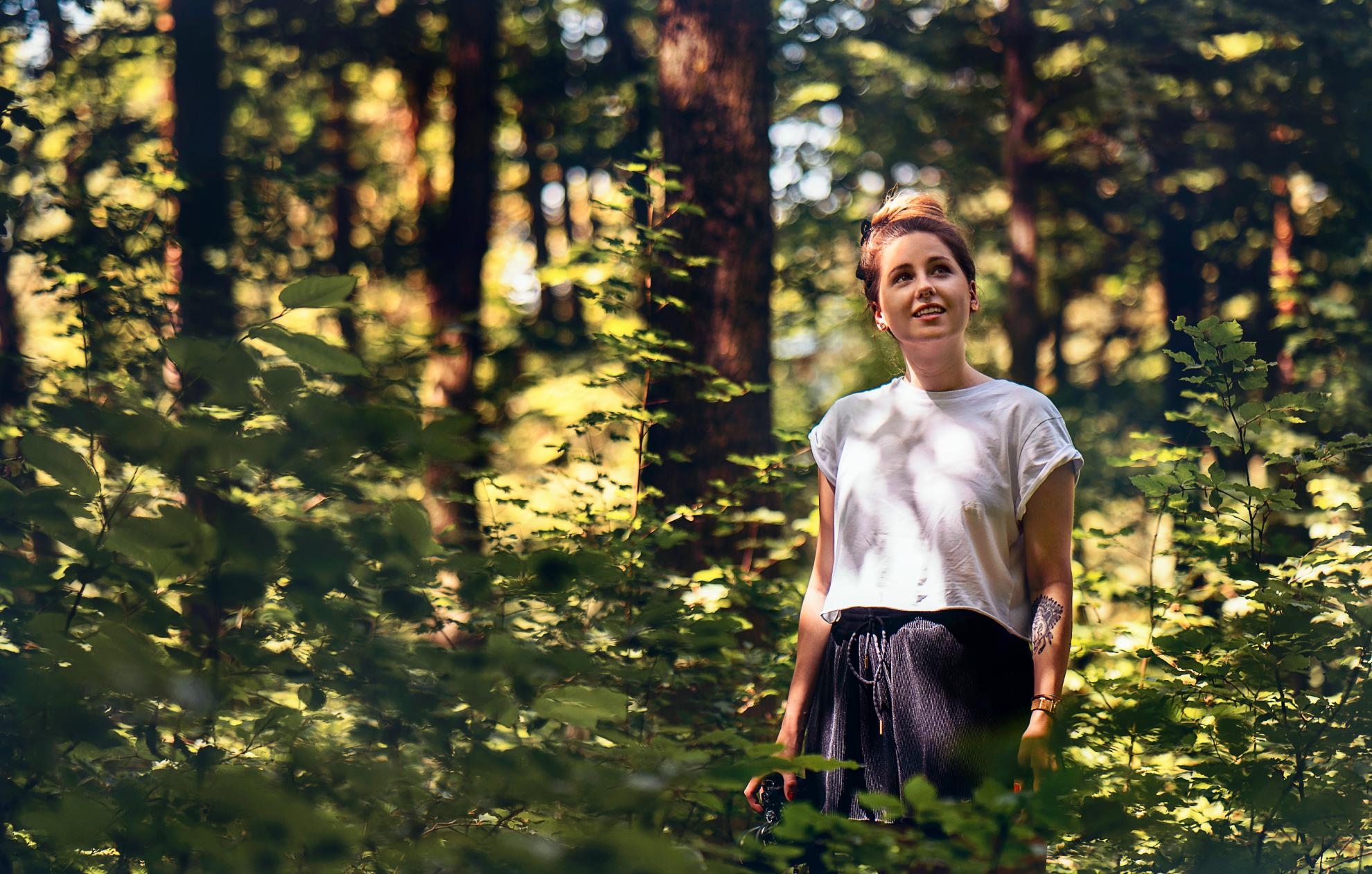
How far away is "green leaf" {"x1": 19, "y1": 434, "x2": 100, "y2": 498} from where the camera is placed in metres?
1.46

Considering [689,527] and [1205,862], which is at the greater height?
[689,527]

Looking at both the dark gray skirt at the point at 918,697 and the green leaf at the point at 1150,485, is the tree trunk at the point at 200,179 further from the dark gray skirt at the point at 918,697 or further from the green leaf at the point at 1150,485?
the green leaf at the point at 1150,485

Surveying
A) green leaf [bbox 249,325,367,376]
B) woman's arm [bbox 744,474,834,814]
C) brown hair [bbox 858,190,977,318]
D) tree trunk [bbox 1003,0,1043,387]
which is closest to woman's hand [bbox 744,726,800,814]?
woman's arm [bbox 744,474,834,814]

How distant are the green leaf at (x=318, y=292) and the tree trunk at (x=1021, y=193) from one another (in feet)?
33.0

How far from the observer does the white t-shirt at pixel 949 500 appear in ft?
7.14

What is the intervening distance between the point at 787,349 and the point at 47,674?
14411 millimetres

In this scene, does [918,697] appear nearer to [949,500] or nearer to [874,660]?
[874,660]

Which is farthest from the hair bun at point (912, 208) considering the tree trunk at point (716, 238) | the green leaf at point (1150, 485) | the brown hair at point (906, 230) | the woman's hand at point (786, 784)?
the tree trunk at point (716, 238)

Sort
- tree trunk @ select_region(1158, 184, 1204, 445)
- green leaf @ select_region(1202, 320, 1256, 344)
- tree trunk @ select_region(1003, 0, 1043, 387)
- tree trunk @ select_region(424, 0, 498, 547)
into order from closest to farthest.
Answer: green leaf @ select_region(1202, 320, 1256, 344), tree trunk @ select_region(424, 0, 498, 547), tree trunk @ select_region(1158, 184, 1204, 445), tree trunk @ select_region(1003, 0, 1043, 387)

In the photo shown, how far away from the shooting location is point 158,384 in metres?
3.16


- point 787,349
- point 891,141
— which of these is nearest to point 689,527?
point 891,141

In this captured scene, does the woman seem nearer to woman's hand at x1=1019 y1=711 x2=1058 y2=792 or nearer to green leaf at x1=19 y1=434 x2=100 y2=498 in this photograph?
woman's hand at x1=1019 y1=711 x2=1058 y2=792

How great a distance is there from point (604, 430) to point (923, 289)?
3645 mm

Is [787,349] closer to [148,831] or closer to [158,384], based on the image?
[158,384]
